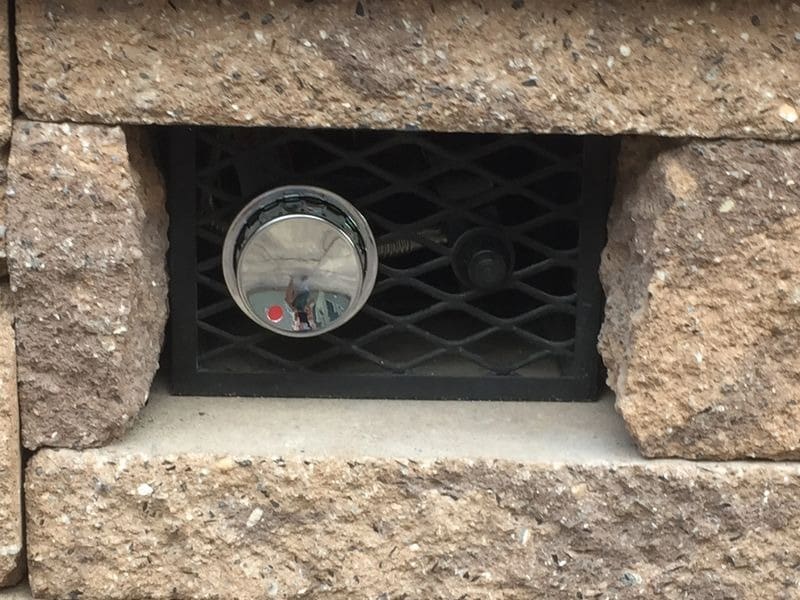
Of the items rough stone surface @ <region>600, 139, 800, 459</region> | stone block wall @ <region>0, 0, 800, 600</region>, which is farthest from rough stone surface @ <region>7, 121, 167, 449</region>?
rough stone surface @ <region>600, 139, 800, 459</region>

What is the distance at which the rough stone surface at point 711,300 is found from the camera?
1.03 metres

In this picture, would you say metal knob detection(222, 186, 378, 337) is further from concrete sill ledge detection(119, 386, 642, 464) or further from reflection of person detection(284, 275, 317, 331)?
concrete sill ledge detection(119, 386, 642, 464)

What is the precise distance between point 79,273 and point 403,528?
492mm

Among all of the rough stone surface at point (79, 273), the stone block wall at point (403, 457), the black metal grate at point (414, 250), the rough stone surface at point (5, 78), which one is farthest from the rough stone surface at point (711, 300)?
the rough stone surface at point (5, 78)

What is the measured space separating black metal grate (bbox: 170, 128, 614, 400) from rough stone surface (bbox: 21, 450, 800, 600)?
18cm

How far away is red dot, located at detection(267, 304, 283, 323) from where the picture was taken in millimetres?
1178

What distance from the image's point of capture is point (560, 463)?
43.7 inches

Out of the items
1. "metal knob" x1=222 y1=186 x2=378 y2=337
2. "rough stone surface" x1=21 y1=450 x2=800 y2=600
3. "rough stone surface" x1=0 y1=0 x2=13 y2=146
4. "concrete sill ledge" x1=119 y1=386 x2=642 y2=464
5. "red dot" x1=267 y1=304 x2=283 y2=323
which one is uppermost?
"rough stone surface" x1=0 y1=0 x2=13 y2=146

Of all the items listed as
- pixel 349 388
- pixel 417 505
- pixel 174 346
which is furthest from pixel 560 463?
pixel 174 346

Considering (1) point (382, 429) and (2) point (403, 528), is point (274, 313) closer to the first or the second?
(1) point (382, 429)

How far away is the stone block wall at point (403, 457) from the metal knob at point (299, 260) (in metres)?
0.11

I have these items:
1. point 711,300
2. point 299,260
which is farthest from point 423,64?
point 711,300

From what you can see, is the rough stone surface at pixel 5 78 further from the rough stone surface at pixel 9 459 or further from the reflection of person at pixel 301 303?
the reflection of person at pixel 301 303

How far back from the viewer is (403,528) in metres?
1.13
